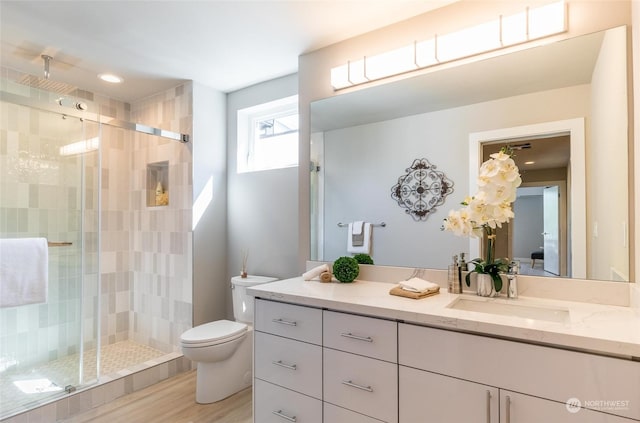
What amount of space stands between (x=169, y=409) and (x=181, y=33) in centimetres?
244

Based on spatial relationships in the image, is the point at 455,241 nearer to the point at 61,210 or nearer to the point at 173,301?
the point at 173,301

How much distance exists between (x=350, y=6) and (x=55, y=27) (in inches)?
71.2

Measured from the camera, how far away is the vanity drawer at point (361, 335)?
134cm

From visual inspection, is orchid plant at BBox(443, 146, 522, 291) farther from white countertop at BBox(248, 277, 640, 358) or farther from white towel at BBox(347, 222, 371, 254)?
white towel at BBox(347, 222, 371, 254)

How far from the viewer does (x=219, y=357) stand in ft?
7.58

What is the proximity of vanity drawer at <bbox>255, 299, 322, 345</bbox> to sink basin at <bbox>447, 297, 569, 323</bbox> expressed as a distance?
1.95 ft

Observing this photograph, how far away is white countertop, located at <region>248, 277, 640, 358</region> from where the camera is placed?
1.01 m

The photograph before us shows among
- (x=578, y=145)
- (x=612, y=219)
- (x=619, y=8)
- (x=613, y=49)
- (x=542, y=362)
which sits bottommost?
(x=542, y=362)

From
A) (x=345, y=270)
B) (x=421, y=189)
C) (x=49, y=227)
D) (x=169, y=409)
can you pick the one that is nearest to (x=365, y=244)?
(x=345, y=270)

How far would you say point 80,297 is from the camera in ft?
8.75

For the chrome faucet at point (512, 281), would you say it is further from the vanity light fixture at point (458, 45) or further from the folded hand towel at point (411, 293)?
the vanity light fixture at point (458, 45)

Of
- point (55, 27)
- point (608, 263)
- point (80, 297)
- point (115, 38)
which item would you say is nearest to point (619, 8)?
point (608, 263)

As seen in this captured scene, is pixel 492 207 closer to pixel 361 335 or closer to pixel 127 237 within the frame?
pixel 361 335

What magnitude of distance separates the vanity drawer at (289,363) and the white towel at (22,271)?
1530mm
